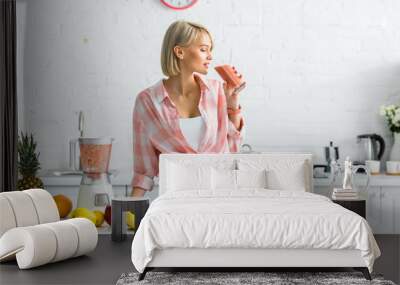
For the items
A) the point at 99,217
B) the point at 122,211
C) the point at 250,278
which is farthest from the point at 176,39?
the point at 250,278

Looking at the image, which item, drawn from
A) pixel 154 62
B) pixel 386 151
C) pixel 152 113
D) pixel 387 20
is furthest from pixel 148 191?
pixel 387 20

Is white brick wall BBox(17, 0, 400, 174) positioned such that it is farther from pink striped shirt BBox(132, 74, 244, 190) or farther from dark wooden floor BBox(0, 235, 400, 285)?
dark wooden floor BBox(0, 235, 400, 285)

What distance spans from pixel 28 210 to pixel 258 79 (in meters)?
2.82

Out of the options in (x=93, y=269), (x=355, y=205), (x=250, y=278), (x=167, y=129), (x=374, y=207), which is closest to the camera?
(x=250, y=278)

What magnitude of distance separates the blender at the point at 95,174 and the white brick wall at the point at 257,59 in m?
0.13

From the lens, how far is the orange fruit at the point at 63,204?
7008mm

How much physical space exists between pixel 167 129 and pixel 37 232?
7.34 feet

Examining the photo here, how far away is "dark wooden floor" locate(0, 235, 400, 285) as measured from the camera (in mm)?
4898

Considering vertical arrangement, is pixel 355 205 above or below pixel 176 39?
below

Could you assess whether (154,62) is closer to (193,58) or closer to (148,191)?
(193,58)

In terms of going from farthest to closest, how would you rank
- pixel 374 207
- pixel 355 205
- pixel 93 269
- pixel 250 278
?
pixel 374 207
pixel 355 205
pixel 93 269
pixel 250 278

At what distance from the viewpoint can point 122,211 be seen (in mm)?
6395

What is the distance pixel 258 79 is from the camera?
7070mm

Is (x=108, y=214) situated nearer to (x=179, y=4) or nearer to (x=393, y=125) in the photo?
(x=179, y=4)
